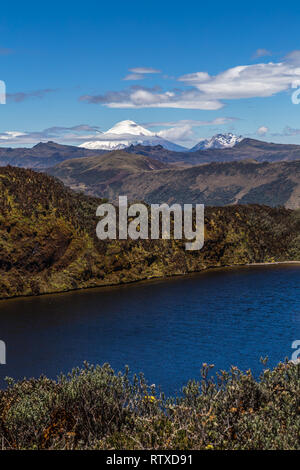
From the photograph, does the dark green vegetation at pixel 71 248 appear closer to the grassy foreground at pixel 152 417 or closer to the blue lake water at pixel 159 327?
the blue lake water at pixel 159 327

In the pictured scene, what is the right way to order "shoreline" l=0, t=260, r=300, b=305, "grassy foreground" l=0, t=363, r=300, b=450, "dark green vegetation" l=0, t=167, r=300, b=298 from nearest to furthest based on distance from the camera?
"grassy foreground" l=0, t=363, r=300, b=450 < "shoreline" l=0, t=260, r=300, b=305 < "dark green vegetation" l=0, t=167, r=300, b=298

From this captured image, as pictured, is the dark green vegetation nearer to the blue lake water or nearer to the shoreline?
the shoreline

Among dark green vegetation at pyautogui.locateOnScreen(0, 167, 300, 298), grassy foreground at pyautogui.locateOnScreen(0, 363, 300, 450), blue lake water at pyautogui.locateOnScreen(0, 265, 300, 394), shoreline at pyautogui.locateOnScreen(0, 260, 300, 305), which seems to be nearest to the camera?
grassy foreground at pyautogui.locateOnScreen(0, 363, 300, 450)

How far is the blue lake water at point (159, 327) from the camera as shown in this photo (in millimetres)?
50884

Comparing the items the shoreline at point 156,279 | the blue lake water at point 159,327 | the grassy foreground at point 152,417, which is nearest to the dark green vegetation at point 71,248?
the shoreline at point 156,279

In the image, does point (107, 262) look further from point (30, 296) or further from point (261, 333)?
point (261, 333)

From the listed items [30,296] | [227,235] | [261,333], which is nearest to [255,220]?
[227,235]

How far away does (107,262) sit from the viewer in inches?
4124

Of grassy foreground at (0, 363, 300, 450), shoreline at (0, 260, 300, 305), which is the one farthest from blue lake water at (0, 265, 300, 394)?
grassy foreground at (0, 363, 300, 450)

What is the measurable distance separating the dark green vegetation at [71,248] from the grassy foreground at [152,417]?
216ft

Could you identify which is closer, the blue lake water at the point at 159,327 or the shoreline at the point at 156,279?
the blue lake water at the point at 159,327

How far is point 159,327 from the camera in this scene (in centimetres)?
6700

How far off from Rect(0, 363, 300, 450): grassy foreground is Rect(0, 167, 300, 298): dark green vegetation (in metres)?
Result: 65.9

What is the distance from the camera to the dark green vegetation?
96375 mm
